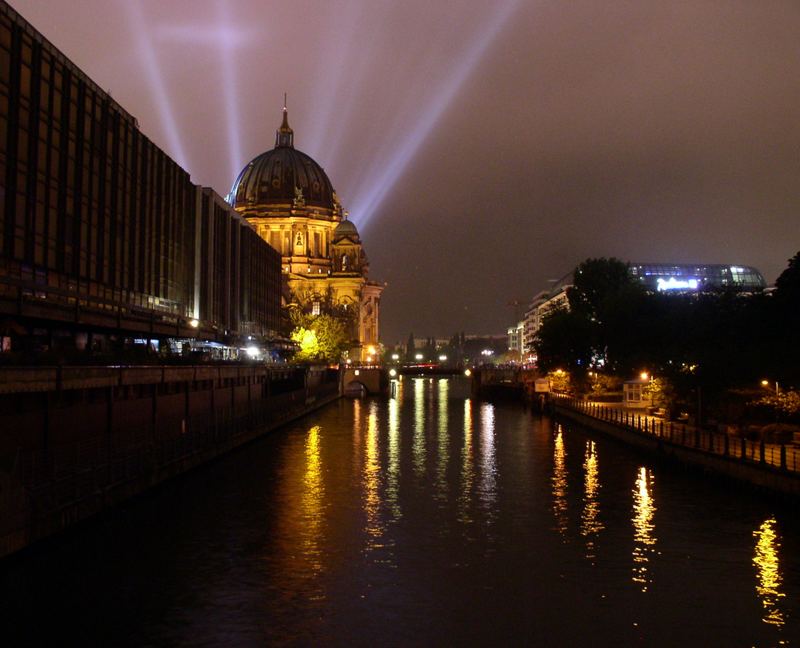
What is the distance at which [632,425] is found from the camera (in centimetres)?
7044

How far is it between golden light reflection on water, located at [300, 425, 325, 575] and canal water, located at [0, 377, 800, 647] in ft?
0.43

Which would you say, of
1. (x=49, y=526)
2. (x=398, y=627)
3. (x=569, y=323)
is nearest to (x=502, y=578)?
(x=398, y=627)

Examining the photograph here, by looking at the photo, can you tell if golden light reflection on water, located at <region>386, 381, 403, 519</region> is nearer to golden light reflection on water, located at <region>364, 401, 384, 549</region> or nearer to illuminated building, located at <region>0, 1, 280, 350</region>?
golden light reflection on water, located at <region>364, 401, 384, 549</region>

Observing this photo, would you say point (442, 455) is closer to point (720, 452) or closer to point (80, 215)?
point (720, 452)

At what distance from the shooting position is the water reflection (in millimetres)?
44594

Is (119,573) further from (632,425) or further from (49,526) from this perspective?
(632,425)

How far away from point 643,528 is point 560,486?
11918 mm

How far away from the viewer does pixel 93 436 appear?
44.9 m

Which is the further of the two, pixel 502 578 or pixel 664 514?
pixel 664 514

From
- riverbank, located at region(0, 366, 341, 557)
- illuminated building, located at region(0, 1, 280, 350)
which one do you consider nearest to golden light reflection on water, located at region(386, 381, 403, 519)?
riverbank, located at region(0, 366, 341, 557)

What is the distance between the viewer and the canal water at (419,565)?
25031mm

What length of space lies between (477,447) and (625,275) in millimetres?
71415

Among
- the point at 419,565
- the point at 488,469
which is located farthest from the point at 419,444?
the point at 419,565

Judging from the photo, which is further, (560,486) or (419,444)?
(419,444)
